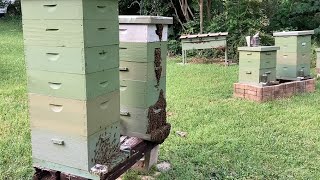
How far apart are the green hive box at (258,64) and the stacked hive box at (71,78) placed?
3.47 metres

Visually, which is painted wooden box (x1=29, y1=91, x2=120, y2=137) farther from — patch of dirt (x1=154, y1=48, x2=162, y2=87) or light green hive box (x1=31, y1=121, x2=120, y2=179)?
patch of dirt (x1=154, y1=48, x2=162, y2=87)

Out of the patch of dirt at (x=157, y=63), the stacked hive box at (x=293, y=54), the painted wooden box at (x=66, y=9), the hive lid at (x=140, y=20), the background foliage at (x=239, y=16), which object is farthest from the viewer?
the background foliage at (x=239, y=16)

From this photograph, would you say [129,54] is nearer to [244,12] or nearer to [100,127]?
[100,127]

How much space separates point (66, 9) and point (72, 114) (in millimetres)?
615

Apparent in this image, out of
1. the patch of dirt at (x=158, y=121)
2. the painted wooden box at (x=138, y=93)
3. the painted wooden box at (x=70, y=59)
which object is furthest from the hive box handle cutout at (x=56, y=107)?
the patch of dirt at (x=158, y=121)

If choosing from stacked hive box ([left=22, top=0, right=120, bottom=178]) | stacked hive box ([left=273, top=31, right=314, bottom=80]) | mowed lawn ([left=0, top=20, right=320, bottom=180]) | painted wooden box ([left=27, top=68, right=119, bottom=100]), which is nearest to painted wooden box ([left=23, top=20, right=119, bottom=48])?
stacked hive box ([left=22, top=0, right=120, bottom=178])

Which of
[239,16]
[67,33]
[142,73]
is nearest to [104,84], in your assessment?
[67,33]

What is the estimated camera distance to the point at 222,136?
3963 mm

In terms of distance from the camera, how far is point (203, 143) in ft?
12.4

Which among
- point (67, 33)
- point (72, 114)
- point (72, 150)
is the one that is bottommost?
point (72, 150)

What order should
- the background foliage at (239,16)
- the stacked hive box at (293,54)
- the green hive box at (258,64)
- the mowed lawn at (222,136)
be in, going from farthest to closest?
the background foliage at (239,16) → the stacked hive box at (293,54) → the green hive box at (258,64) → the mowed lawn at (222,136)

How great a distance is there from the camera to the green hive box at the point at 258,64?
17.7 ft

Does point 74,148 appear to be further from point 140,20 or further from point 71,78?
point 140,20

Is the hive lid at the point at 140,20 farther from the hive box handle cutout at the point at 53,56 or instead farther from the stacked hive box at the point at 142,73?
the hive box handle cutout at the point at 53,56
